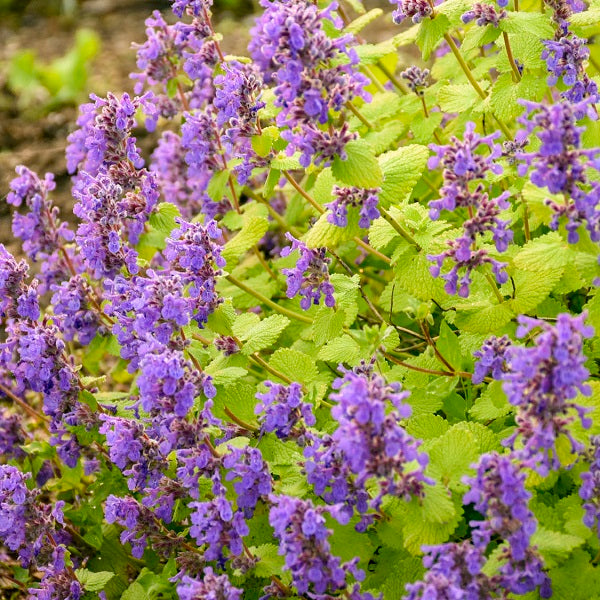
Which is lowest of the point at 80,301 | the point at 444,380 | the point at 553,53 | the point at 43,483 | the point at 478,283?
the point at 43,483

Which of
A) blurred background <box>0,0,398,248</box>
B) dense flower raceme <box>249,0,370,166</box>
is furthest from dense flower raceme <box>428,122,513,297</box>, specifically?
blurred background <box>0,0,398,248</box>

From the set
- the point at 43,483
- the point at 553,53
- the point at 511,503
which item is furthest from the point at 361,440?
the point at 43,483

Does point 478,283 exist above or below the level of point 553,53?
below

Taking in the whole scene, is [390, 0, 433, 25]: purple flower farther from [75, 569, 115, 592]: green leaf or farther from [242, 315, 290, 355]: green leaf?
[75, 569, 115, 592]: green leaf

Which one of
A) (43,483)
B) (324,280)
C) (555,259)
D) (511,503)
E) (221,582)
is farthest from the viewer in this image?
(43,483)

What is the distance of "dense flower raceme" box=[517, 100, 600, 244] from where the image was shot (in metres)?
2.75

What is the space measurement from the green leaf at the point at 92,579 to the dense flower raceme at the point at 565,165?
2562mm

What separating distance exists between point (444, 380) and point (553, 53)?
1.55 m

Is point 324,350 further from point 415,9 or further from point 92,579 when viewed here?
point 415,9

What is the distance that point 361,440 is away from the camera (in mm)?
2701

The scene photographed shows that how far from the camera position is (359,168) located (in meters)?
3.34

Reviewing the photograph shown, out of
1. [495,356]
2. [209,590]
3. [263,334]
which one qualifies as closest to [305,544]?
[209,590]

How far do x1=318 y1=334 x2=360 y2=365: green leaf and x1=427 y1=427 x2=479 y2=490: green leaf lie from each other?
2.24 ft

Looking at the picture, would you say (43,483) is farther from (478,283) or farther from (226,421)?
(478,283)
